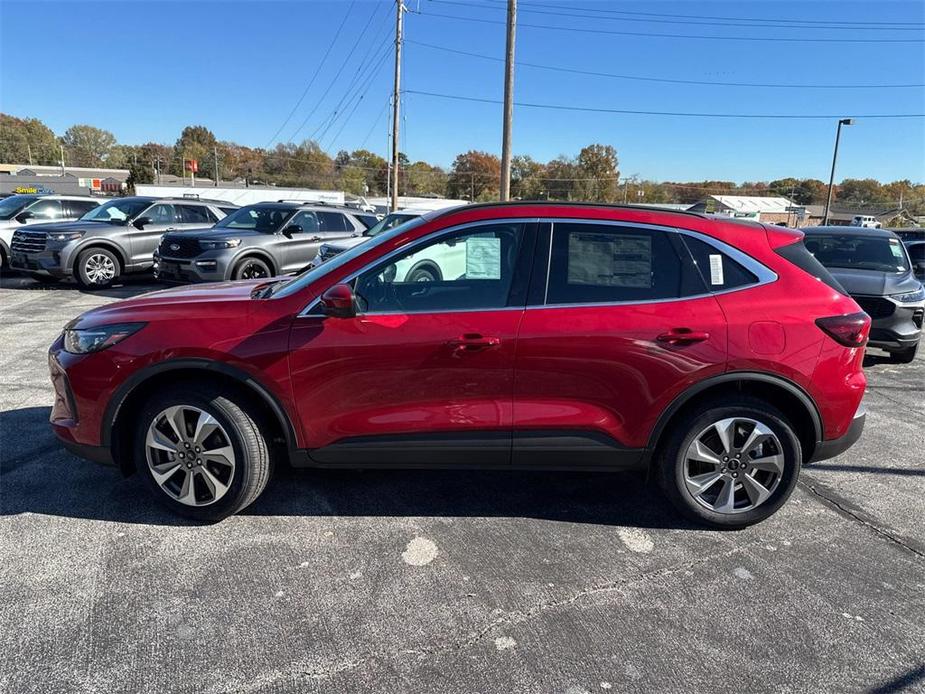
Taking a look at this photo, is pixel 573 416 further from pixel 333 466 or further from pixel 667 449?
pixel 333 466

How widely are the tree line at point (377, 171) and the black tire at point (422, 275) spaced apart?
63.4m

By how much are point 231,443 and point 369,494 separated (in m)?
0.92

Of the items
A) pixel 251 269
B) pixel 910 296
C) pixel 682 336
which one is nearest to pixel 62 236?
pixel 251 269

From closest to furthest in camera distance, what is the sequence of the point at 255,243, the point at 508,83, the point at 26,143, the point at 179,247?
the point at 179,247
the point at 255,243
the point at 508,83
the point at 26,143

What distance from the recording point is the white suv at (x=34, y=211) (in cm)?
1280

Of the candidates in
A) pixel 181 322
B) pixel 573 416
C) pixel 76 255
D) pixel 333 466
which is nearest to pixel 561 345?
pixel 573 416

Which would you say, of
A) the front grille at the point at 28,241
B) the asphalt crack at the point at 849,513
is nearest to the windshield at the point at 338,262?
the asphalt crack at the point at 849,513

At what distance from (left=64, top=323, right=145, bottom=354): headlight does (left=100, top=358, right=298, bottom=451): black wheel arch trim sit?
0.23 meters

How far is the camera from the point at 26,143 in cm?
9944

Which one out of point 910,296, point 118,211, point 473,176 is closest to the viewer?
point 910,296

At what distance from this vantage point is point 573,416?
3.18 meters

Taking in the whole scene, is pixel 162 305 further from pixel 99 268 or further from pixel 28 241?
pixel 28 241

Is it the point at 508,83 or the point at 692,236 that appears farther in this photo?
the point at 508,83

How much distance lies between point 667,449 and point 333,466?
6.02ft
